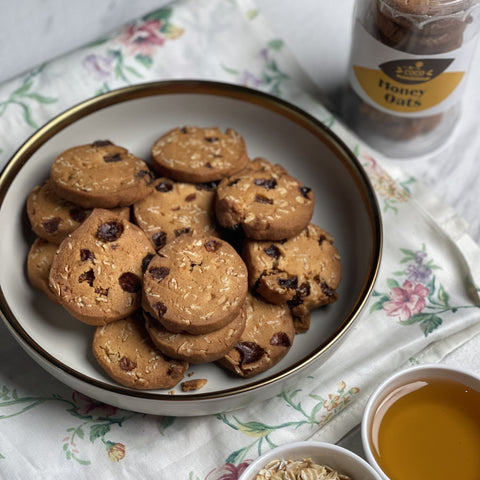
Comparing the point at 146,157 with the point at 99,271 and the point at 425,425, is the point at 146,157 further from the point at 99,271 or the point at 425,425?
the point at 425,425

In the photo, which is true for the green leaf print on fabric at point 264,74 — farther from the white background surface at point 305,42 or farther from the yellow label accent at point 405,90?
the yellow label accent at point 405,90

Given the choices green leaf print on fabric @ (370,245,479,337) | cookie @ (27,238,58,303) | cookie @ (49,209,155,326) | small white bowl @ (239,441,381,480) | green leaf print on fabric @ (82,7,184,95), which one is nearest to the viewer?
small white bowl @ (239,441,381,480)

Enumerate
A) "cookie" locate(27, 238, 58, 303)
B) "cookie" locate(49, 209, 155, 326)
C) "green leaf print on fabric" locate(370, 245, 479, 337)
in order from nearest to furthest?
"cookie" locate(49, 209, 155, 326) < "cookie" locate(27, 238, 58, 303) < "green leaf print on fabric" locate(370, 245, 479, 337)

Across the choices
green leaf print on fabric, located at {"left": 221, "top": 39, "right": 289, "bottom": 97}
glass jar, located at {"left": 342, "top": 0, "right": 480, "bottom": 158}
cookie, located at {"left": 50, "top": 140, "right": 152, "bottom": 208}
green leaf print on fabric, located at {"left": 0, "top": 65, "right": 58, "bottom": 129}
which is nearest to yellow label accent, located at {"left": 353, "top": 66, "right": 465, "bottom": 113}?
glass jar, located at {"left": 342, "top": 0, "right": 480, "bottom": 158}

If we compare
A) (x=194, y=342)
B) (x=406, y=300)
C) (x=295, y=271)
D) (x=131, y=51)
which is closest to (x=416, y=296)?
(x=406, y=300)

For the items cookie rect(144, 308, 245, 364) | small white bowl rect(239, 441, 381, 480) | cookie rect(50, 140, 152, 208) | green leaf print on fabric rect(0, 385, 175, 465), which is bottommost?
green leaf print on fabric rect(0, 385, 175, 465)

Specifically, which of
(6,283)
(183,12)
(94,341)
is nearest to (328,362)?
(94,341)

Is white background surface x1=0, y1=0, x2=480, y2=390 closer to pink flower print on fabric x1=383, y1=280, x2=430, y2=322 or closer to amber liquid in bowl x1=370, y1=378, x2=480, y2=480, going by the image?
pink flower print on fabric x1=383, y1=280, x2=430, y2=322
